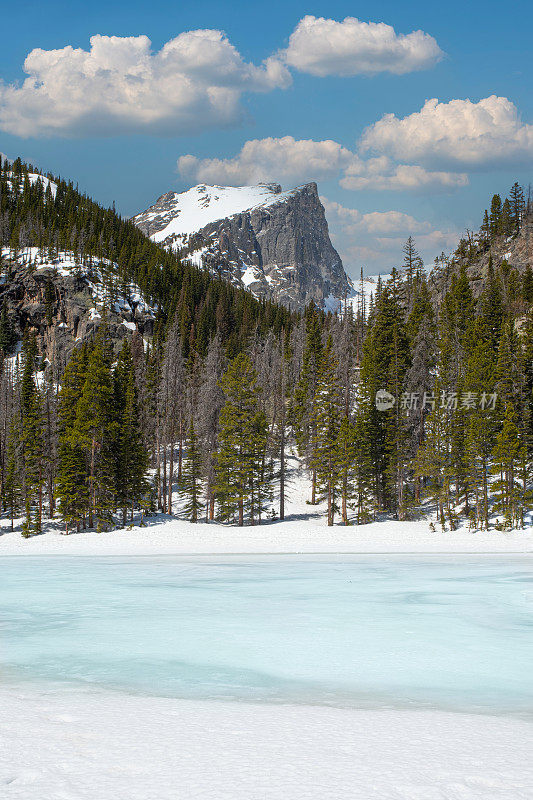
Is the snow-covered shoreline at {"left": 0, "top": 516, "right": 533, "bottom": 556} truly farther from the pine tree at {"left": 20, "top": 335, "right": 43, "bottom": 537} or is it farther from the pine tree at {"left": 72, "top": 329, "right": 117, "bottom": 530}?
the pine tree at {"left": 72, "top": 329, "right": 117, "bottom": 530}

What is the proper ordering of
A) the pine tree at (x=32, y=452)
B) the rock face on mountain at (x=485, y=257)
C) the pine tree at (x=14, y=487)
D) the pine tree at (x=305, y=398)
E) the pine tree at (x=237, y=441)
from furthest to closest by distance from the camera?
the rock face on mountain at (x=485, y=257) → the pine tree at (x=305, y=398) → the pine tree at (x=14, y=487) → the pine tree at (x=237, y=441) → the pine tree at (x=32, y=452)

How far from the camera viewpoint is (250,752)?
17.5ft

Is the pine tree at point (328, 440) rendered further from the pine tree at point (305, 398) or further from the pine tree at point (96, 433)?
the pine tree at point (96, 433)

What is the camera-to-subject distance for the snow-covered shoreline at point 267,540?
99.2 ft

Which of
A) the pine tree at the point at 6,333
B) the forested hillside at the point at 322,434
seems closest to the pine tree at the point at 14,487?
the forested hillside at the point at 322,434

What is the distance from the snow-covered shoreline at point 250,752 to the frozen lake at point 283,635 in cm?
99

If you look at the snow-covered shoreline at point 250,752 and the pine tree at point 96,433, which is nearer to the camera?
the snow-covered shoreline at point 250,752

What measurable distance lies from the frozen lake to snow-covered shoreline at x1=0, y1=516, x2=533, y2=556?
8.38 meters

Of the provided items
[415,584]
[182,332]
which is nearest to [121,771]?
[415,584]

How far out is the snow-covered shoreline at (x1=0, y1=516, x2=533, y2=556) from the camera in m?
30.2

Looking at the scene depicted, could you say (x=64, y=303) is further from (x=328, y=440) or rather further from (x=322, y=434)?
(x=328, y=440)

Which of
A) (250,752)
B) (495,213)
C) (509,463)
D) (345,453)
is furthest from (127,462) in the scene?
(495,213)

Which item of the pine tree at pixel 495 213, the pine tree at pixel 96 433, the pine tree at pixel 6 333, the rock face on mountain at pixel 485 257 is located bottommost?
the pine tree at pixel 96 433

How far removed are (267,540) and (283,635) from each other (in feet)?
72.6
